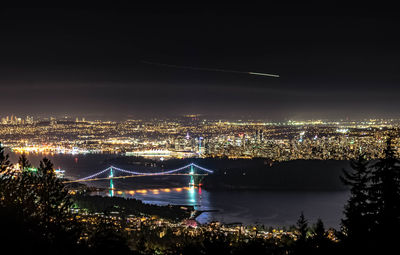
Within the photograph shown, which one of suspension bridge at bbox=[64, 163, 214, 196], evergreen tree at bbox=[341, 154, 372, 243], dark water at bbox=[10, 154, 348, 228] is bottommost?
dark water at bbox=[10, 154, 348, 228]

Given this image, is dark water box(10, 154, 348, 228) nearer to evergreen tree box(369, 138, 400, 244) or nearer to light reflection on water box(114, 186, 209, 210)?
light reflection on water box(114, 186, 209, 210)

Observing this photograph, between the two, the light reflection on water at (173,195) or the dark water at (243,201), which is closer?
the dark water at (243,201)

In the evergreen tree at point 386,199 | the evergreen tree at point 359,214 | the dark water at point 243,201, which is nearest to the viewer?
the evergreen tree at point 386,199

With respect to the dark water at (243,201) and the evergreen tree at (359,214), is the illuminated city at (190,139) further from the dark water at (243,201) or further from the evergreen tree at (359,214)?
the evergreen tree at (359,214)

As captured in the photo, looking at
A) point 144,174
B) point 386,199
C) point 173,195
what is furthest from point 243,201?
point 386,199

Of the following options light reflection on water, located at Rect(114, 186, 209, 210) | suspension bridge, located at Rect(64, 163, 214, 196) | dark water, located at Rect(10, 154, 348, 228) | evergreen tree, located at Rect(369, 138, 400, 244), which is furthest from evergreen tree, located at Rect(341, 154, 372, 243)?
suspension bridge, located at Rect(64, 163, 214, 196)

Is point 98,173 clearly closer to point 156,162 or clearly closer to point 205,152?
point 156,162

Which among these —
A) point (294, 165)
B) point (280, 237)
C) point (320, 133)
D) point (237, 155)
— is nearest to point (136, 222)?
point (280, 237)

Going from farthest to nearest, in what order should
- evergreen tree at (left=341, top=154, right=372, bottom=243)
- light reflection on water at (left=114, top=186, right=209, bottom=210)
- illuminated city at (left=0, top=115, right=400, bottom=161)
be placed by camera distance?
illuminated city at (left=0, top=115, right=400, bottom=161) < light reflection on water at (left=114, top=186, right=209, bottom=210) < evergreen tree at (left=341, top=154, right=372, bottom=243)

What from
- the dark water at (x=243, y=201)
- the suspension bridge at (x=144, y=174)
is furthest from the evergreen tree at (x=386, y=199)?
the suspension bridge at (x=144, y=174)
